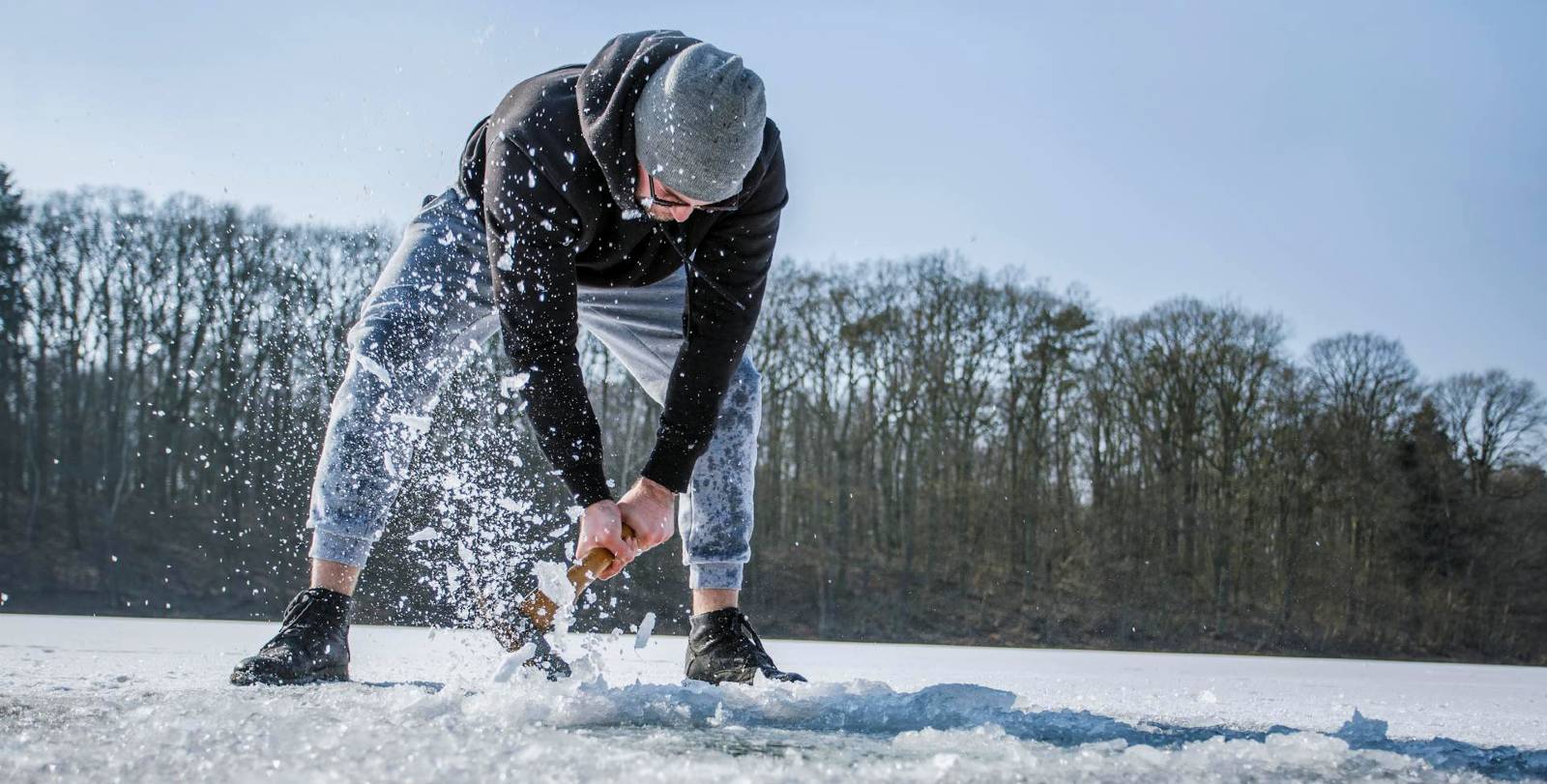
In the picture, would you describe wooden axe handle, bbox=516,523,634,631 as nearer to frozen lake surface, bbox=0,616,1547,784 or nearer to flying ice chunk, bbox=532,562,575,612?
flying ice chunk, bbox=532,562,575,612

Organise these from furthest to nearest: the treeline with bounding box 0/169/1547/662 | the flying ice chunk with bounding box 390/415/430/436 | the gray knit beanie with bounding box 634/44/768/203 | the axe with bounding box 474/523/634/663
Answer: the treeline with bounding box 0/169/1547/662
the flying ice chunk with bounding box 390/415/430/436
the axe with bounding box 474/523/634/663
the gray knit beanie with bounding box 634/44/768/203

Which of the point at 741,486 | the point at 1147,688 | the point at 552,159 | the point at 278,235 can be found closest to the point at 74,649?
the point at 741,486

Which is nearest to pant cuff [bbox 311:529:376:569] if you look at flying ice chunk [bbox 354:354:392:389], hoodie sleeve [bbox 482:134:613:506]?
flying ice chunk [bbox 354:354:392:389]

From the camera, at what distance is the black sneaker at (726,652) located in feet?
7.66

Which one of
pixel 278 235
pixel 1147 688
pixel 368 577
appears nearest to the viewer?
→ pixel 1147 688

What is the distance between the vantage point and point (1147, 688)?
3.29m

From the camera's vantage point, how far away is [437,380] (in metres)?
2.56

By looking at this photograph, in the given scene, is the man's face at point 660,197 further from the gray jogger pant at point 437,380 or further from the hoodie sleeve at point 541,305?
the gray jogger pant at point 437,380

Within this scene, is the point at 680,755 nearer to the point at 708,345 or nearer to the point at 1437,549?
the point at 708,345

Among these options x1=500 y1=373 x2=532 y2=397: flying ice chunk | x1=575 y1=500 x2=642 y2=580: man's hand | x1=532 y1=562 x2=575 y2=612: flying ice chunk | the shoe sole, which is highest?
x1=500 y1=373 x2=532 y2=397: flying ice chunk

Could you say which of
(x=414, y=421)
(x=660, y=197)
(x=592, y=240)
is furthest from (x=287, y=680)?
(x=660, y=197)

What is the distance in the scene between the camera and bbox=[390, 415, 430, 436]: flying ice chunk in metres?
2.44

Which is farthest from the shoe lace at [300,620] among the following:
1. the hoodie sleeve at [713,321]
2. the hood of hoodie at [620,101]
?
the hood of hoodie at [620,101]

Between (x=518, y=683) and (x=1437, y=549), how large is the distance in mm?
30931
